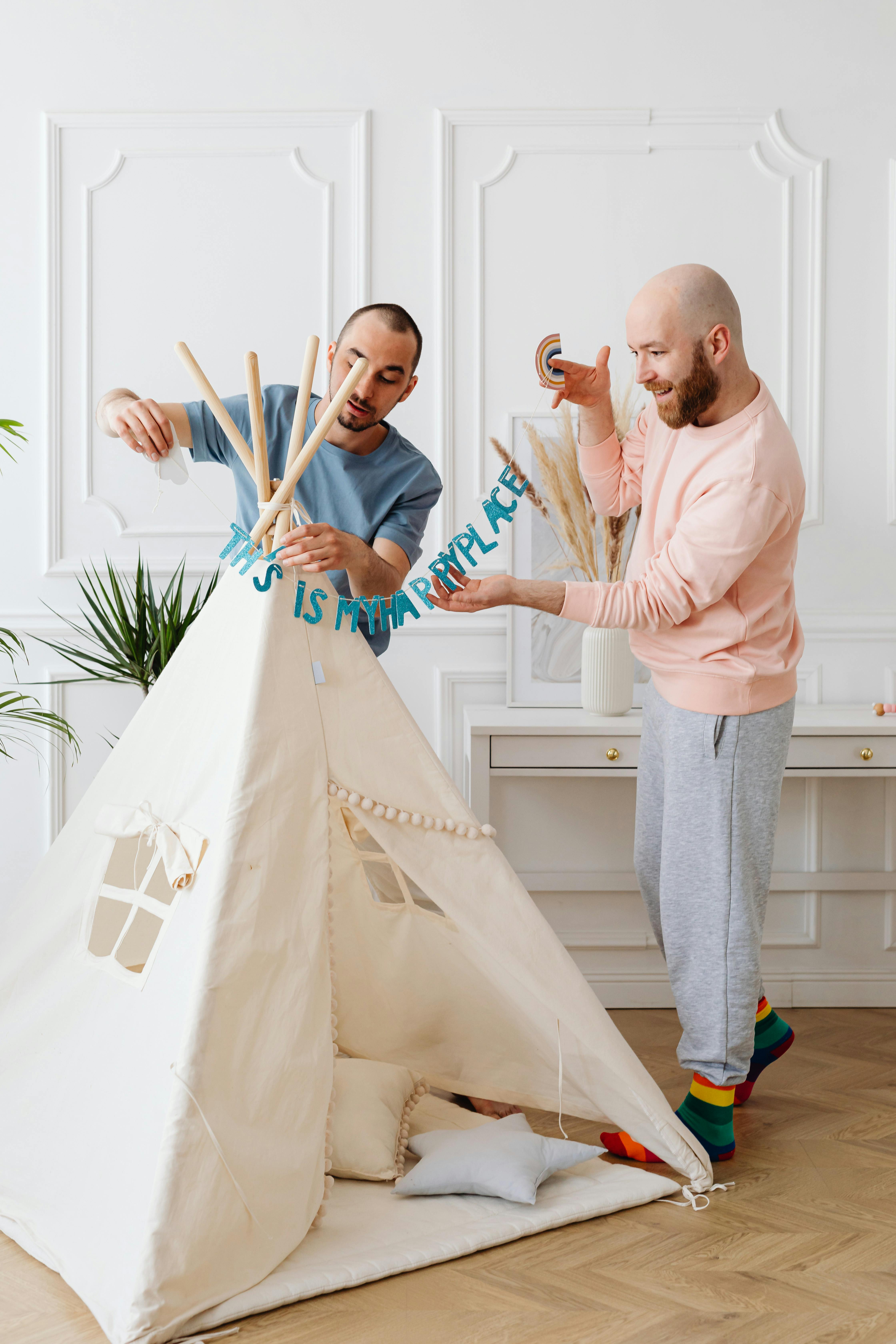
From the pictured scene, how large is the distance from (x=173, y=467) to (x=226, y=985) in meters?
0.81

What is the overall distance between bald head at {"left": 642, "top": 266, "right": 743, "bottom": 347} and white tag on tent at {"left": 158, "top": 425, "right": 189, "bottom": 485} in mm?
807

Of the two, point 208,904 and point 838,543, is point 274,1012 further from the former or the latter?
point 838,543

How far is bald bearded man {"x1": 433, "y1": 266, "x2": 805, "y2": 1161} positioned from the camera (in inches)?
70.1

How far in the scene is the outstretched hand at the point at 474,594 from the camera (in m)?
1.77

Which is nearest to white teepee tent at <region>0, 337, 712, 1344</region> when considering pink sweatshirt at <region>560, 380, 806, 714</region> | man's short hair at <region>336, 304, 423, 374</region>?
man's short hair at <region>336, 304, 423, 374</region>

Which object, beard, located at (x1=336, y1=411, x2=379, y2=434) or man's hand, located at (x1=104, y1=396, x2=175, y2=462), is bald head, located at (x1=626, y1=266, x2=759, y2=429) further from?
man's hand, located at (x1=104, y1=396, x2=175, y2=462)

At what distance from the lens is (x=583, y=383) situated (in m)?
1.99

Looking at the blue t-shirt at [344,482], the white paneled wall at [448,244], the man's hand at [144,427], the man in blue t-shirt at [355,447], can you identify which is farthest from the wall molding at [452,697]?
the man's hand at [144,427]

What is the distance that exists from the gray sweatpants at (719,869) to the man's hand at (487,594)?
344 mm

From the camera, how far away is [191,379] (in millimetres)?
2977

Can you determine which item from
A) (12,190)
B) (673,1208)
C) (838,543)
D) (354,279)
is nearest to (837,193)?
(838,543)

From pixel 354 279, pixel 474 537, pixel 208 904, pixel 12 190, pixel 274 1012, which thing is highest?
pixel 12 190

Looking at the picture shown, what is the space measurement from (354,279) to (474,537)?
5.15ft

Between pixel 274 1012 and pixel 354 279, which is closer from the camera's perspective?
pixel 274 1012
